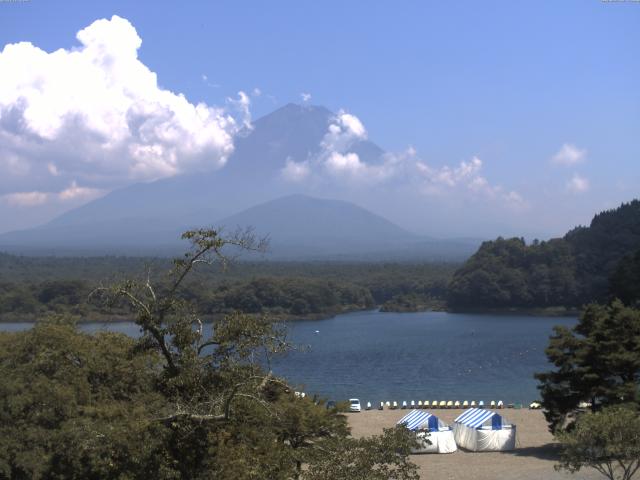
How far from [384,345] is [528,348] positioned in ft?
23.8

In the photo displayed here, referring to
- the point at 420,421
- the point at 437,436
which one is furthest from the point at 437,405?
the point at 437,436

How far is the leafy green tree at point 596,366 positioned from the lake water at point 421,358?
221 inches

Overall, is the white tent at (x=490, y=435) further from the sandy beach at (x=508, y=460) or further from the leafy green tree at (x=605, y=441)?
the leafy green tree at (x=605, y=441)

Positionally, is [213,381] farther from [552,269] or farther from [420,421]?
[552,269]

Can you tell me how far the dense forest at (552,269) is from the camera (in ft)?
194

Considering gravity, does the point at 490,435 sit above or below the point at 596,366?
below

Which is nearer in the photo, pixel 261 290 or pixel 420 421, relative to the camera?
pixel 420 421

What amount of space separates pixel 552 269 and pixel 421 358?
82.4ft

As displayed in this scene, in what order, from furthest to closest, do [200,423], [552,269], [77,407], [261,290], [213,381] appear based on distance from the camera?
1. [552,269]
2. [261,290]
3. [77,407]
4. [213,381]
5. [200,423]

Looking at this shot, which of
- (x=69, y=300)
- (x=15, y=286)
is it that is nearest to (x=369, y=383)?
(x=69, y=300)

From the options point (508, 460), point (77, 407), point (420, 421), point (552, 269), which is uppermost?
point (552, 269)

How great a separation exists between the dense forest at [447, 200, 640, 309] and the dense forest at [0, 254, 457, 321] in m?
5.16

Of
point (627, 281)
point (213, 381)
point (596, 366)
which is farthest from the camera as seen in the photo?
point (627, 281)

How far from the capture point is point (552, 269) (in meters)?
60.4
